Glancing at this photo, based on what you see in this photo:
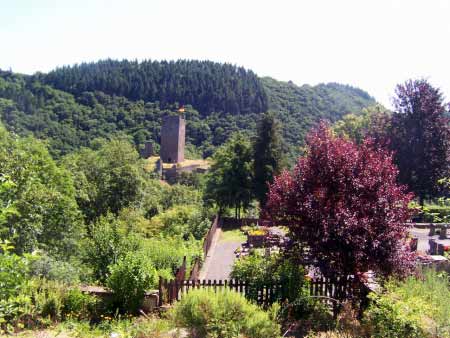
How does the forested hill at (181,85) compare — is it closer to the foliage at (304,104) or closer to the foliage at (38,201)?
the foliage at (304,104)

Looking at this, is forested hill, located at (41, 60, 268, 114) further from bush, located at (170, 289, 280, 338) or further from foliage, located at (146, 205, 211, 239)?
bush, located at (170, 289, 280, 338)

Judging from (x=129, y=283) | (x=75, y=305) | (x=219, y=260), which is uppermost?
(x=129, y=283)

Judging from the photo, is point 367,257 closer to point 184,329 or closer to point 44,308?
point 184,329

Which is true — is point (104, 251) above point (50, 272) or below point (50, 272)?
above

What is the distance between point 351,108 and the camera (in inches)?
5167

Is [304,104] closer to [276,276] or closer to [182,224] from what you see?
[182,224]

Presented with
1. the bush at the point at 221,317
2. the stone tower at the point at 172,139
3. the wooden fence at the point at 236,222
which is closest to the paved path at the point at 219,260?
the wooden fence at the point at 236,222

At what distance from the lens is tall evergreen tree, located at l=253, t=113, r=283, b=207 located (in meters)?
29.6

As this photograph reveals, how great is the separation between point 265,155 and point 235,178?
2782 mm

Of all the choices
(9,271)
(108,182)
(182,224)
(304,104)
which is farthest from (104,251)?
(304,104)

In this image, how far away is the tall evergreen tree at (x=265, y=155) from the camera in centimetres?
2964

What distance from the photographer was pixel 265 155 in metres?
29.8

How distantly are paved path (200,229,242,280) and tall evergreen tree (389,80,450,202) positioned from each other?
47.4 ft

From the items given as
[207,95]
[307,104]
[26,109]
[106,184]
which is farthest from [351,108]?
[106,184]
